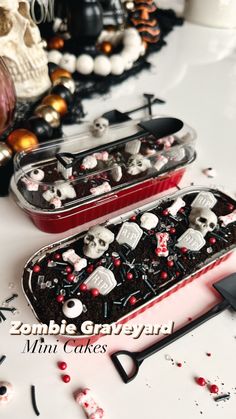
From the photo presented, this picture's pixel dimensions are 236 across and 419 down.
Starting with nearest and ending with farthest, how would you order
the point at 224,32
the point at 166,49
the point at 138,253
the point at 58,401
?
the point at 58,401 → the point at 138,253 → the point at 166,49 → the point at 224,32

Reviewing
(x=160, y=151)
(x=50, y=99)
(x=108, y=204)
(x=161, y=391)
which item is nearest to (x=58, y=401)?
(x=161, y=391)

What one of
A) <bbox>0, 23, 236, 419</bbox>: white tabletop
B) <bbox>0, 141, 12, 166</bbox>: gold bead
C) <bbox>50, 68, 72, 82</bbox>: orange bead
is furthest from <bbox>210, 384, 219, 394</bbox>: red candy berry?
<bbox>50, 68, 72, 82</bbox>: orange bead

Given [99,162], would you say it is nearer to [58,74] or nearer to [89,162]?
[89,162]

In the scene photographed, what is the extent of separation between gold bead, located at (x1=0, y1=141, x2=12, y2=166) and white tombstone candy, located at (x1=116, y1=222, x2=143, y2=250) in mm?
251

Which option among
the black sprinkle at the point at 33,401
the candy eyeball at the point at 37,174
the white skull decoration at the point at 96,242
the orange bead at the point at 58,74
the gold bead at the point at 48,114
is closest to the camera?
the black sprinkle at the point at 33,401

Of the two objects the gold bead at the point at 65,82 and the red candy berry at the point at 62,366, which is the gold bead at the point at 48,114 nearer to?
the gold bead at the point at 65,82

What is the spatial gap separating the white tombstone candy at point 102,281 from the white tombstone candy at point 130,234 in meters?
0.06

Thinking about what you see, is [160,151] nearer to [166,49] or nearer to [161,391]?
[161,391]

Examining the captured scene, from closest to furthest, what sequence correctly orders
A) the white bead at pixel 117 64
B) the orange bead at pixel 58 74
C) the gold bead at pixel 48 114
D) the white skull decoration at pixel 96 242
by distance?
the white skull decoration at pixel 96 242, the gold bead at pixel 48 114, the orange bead at pixel 58 74, the white bead at pixel 117 64

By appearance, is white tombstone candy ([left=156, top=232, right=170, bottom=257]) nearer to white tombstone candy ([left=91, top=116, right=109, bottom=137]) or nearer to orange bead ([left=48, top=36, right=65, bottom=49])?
white tombstone candy ([left=91, top=116, right=109, bottom=137])

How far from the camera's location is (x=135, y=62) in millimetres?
1076

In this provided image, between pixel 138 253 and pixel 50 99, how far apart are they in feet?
1.35

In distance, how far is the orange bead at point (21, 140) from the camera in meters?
0.71

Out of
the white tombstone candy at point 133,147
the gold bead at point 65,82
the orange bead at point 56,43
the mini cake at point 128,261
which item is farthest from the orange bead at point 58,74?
the mini cake at point 128,261
